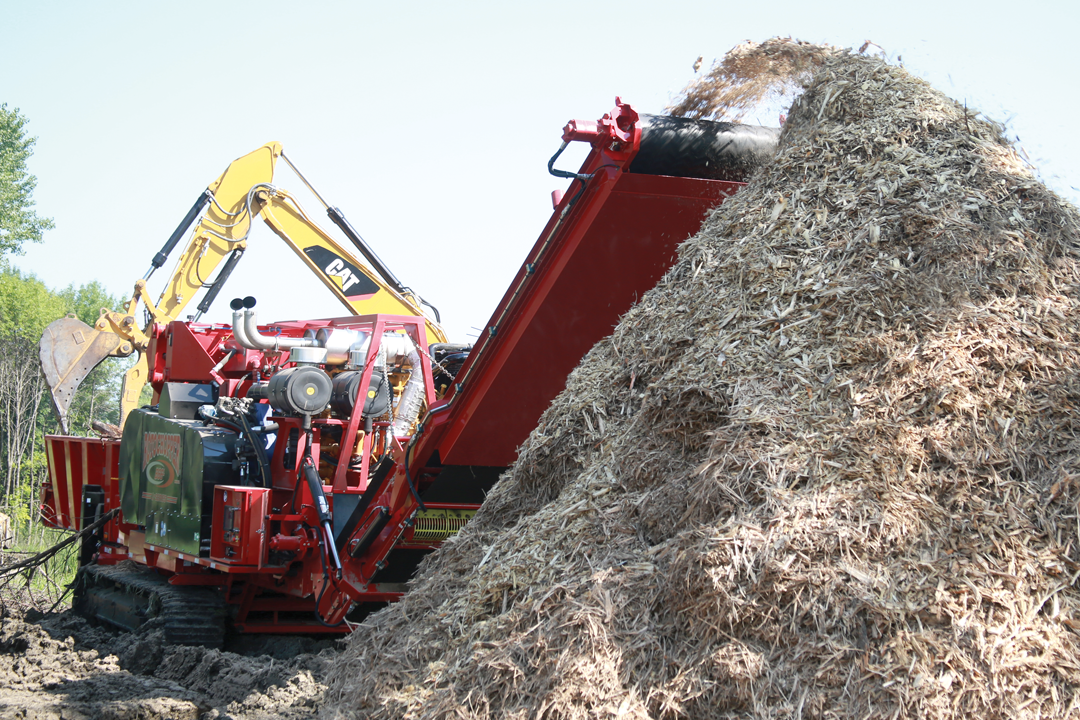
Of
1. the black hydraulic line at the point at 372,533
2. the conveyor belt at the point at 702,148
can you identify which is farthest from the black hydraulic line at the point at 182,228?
the conveyor belt at the point at 702,148

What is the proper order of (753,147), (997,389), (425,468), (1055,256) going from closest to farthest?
(997,389) < (1055,256) < (753,147) < (425,468)

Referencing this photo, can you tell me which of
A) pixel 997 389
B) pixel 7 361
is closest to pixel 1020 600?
pixel 997 389

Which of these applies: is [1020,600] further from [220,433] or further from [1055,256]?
[220,433]

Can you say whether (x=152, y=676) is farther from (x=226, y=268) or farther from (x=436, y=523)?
(x=226, y=268)

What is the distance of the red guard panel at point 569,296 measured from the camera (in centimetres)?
417

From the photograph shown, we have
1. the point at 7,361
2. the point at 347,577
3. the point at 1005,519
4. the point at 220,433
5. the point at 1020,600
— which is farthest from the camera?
the point at 7,361

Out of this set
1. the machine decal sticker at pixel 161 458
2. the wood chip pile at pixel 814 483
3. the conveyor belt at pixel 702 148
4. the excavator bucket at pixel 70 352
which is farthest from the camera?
the excavator bucket at pixel 70 352

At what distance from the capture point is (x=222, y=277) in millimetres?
9867

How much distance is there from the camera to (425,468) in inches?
199

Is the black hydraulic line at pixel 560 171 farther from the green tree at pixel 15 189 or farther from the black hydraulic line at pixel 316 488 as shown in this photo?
the green tree at pixel 15 189

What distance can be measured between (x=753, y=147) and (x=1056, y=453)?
206cm

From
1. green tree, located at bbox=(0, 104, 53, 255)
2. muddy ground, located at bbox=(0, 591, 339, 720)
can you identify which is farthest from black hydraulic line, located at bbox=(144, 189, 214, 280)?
green tree, located at bbox=(0, 104, 53, 255)

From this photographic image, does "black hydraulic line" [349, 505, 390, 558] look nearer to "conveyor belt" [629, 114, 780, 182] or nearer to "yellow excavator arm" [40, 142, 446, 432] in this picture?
"conveyor belt" [629, 114, 780, 182]

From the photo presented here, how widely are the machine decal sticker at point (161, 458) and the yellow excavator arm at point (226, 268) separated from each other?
280 cm
